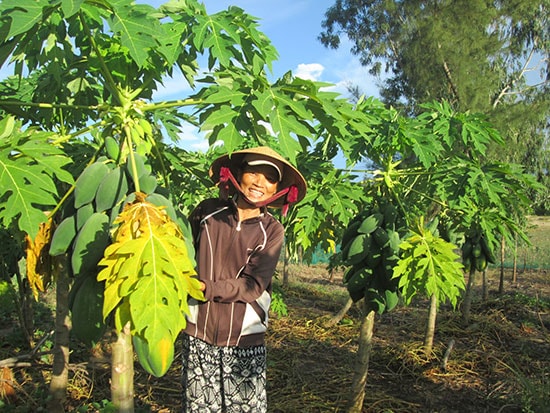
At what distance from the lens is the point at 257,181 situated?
1957mm

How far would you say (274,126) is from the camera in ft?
4.52

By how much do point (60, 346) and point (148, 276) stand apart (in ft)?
4.93

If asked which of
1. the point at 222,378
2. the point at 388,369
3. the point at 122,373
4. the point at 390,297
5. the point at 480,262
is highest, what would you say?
the point at 480,262

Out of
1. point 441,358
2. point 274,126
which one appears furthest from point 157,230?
point 441,358

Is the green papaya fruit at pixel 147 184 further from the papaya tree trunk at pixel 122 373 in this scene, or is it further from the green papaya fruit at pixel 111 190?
the papaya tree trunk at pixel 122 373

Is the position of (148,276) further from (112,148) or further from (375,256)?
(375,256)

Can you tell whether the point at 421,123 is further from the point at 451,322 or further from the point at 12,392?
the point at 451,322

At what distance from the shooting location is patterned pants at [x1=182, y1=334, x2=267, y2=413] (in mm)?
1962

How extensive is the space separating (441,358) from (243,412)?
11.5 ft

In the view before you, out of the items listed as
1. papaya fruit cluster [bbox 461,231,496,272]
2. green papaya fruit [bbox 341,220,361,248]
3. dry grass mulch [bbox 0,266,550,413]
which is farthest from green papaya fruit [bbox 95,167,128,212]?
papaya fruit cluster [bbox 461,231,496,272]

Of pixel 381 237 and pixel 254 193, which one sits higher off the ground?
pixel 254 193

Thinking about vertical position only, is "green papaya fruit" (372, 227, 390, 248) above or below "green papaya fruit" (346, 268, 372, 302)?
above

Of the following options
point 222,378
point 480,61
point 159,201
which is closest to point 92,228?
point 159,201

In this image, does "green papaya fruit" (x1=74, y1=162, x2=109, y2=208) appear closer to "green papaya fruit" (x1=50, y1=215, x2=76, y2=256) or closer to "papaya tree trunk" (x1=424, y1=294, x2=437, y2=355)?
"green papaya fruit" (x1=50, y1=215, x2=76, y2=256)
